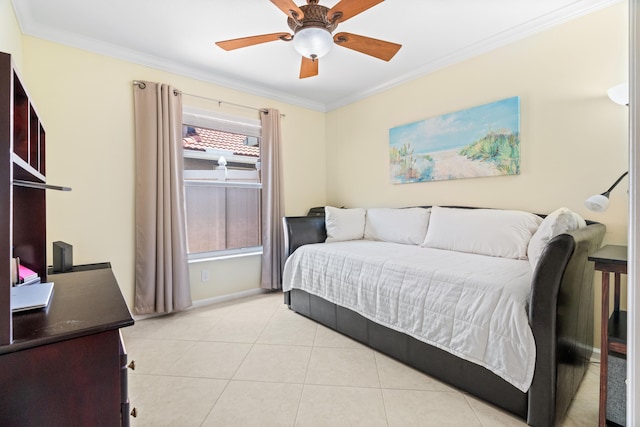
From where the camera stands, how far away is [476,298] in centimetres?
151

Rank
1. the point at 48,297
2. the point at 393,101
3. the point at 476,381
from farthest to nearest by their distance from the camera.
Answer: the point at 393,101, the point at 476,381, the point at 48,297

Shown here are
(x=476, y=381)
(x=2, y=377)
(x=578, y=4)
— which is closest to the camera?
(x=2, y=377)

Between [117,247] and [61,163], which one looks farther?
[117,247]

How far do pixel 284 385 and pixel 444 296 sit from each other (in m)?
1.05

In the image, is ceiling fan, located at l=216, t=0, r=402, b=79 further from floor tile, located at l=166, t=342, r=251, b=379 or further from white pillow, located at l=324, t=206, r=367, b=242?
floor tile, located at l=166, t=342, r=251, b=379

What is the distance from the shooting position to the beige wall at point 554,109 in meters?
1.89

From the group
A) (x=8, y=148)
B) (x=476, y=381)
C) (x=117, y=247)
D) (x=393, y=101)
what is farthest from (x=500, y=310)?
(x=117, y=247)

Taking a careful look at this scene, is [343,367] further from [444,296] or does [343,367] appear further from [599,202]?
[599,202]

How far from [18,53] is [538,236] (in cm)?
364

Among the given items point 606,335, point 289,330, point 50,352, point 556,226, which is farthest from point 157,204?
point 606,335

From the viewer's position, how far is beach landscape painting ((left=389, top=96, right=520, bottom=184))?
2.36 meters

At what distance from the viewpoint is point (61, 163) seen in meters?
2.33

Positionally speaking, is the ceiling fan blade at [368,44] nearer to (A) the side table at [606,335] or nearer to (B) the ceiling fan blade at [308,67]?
(B) the ceiling fan blade at [308,67]

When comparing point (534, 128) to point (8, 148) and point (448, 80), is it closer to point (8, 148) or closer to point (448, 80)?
point (448, 80)
